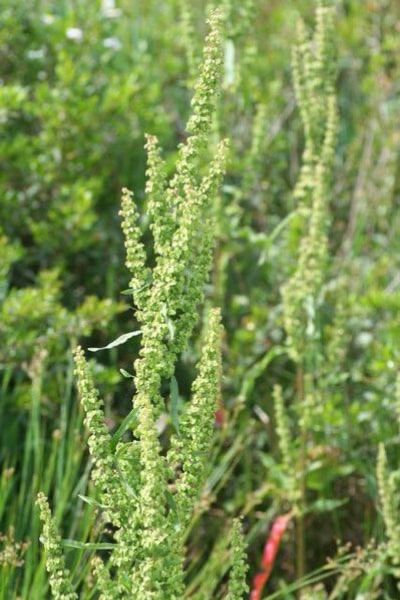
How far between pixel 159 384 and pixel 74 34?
8.43ft

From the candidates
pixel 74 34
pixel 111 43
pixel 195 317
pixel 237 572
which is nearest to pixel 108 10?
pixel 111 43

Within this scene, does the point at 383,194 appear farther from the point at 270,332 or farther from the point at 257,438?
the point at 257,438

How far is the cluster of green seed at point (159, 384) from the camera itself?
173 centimetres

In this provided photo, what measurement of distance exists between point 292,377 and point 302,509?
78 cm

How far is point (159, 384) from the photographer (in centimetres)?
178

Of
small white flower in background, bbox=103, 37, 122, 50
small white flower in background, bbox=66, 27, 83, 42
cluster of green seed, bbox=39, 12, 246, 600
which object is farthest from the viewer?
small white flower in background, bbox=103, 37, 122, 50

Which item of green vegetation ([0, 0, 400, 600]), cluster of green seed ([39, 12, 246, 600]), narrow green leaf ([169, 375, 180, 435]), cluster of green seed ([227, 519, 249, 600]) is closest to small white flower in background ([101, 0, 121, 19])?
green vegetation ([0, 0, 400, 600])

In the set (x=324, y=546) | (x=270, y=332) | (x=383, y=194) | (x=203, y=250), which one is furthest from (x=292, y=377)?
(x=203, y=250)

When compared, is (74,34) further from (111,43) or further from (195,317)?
(195,317)

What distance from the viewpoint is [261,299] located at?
394cm

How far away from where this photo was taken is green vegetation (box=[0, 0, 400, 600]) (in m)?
1.78

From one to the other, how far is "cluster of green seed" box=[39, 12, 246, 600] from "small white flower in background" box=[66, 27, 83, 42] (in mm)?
2352

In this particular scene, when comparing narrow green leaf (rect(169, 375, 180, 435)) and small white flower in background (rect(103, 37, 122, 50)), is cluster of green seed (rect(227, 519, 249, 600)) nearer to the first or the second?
narrow green leaf (rect(169, 375, 180, 435))

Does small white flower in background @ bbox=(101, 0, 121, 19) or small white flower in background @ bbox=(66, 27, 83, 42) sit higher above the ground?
small white flower in background @ bbox=(101, 0, 121, 19)
